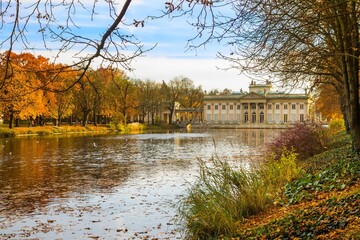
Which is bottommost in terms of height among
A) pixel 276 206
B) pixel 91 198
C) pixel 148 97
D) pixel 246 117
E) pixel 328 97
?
pixel 91 198

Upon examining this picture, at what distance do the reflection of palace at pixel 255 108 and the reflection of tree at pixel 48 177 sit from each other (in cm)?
8859

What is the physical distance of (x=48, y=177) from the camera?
688 inches

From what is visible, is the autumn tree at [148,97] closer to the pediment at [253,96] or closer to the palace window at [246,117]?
the pediment at [253,96]

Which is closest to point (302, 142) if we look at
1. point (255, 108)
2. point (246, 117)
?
point (255, 108)

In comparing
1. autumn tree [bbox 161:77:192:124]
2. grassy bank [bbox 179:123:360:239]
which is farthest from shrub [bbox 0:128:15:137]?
autumn tree [bbox 161:77:192:124]

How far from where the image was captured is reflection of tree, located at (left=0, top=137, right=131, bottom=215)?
13062 mm

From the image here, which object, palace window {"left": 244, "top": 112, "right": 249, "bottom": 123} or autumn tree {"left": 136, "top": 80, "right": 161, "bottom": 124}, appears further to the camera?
palace window {"left": 244, "top": 112, "right": 249, "bottom": 123}

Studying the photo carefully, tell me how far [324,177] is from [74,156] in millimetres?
19534

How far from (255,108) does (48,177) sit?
103708 mm

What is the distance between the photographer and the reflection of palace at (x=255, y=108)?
371 ft

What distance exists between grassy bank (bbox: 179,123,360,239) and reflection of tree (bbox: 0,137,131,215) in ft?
18.3

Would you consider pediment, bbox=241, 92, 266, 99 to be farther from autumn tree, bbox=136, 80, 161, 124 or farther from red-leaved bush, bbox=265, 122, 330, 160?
red-leaved bush, bbox=265, 122, 330, 160

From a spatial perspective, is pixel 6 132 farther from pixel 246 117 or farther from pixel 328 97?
pixel 246 117

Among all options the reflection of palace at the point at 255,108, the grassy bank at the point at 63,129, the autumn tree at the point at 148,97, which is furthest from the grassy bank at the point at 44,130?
the reflection of palace at the point at 255,108
